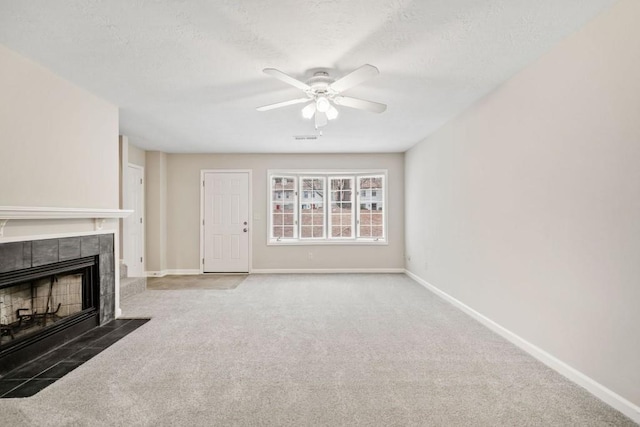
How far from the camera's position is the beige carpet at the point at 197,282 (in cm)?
537

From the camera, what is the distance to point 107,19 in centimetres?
212

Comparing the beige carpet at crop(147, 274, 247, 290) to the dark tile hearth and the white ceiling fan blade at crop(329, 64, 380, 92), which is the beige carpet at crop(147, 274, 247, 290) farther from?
the white ceiling fan blade at crop(329, 64, 380, 92)

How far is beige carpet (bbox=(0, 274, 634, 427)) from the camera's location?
76.0 inches

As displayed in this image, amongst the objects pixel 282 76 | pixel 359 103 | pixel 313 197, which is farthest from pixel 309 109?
pixel 313 197

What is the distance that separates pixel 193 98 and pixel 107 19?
4.63 feet

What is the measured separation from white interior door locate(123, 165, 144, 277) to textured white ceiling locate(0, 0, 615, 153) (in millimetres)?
2193

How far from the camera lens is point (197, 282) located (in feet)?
18.9

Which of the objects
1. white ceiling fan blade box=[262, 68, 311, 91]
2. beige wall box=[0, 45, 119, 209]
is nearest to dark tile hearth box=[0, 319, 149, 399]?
beige wall box=[0, 45, 119, 209]

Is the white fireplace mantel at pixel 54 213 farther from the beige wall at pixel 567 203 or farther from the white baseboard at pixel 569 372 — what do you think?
the white baseboard at pixel 569 372

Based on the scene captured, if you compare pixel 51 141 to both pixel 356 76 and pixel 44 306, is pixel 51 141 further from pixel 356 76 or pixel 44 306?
pixel 356 76

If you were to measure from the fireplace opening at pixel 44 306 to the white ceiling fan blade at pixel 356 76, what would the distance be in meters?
2.85

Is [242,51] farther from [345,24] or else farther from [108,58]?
[108,58]

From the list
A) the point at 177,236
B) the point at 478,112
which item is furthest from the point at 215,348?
the point at 177,236

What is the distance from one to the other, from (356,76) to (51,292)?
3.24 meters
